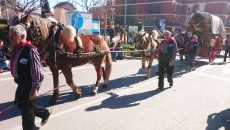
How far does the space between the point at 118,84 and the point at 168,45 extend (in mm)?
2206

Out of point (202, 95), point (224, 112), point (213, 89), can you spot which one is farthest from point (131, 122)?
point (213, 89)

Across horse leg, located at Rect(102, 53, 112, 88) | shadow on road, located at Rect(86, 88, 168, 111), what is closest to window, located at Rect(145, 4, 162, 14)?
horse leg, located at Rect(102, 53, 112, 88)

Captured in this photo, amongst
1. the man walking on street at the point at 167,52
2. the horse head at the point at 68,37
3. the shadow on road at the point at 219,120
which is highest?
the horse head at the point at 68,37

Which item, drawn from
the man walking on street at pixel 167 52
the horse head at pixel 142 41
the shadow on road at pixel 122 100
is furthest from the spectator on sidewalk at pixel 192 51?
the shadow on road at pixel 122 100

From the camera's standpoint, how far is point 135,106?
4.72 metres

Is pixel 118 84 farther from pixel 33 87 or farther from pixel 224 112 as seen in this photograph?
pixel 33 87

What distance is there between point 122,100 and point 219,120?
93.1 inches

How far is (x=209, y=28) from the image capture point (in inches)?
464

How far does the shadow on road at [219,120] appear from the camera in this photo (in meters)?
3.81

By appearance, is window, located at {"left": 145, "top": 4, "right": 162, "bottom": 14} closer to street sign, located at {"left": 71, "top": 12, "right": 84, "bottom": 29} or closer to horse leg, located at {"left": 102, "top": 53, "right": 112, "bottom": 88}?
street sign, located at {"left": 71, "top": 12, "right": 84, "bottom": 29}

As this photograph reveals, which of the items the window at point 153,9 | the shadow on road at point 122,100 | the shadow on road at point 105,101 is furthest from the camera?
the window at point 153,9

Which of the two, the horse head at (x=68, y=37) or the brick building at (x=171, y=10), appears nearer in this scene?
the horse head at (x=68, y=37)

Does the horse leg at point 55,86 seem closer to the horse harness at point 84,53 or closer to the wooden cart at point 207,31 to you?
the horse harness at point 84,53

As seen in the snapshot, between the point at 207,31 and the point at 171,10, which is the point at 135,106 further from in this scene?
the point at 171,10
